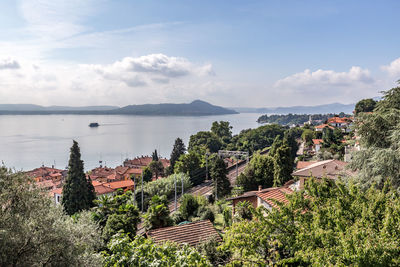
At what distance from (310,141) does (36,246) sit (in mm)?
59916

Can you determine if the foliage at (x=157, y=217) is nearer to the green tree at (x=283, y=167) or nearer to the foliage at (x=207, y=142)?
the green tree at (x=283, y=167)

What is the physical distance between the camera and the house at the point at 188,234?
40.5ft

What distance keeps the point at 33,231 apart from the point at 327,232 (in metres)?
6.34

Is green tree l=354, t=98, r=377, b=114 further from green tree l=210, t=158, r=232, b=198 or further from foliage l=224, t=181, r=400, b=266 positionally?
foliage l=224, t=181, r=400, b=266

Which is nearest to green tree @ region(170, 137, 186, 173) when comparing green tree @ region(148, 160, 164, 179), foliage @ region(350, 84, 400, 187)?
green tree @ region(148, 160, 164, 179)

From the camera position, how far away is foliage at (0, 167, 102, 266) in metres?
5.75

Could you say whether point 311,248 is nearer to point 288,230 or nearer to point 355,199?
point 288,230

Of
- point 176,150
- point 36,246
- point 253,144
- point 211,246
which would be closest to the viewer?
point 36,246

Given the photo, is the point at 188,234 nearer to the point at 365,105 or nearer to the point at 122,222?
the point at 122,222

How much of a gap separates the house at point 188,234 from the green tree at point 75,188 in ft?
44.1

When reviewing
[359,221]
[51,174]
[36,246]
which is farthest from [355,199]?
[51,174]

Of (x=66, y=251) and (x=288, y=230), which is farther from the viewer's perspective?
(x=288, y=230)

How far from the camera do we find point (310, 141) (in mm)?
59500

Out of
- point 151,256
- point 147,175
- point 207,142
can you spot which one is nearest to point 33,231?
point 151,256
